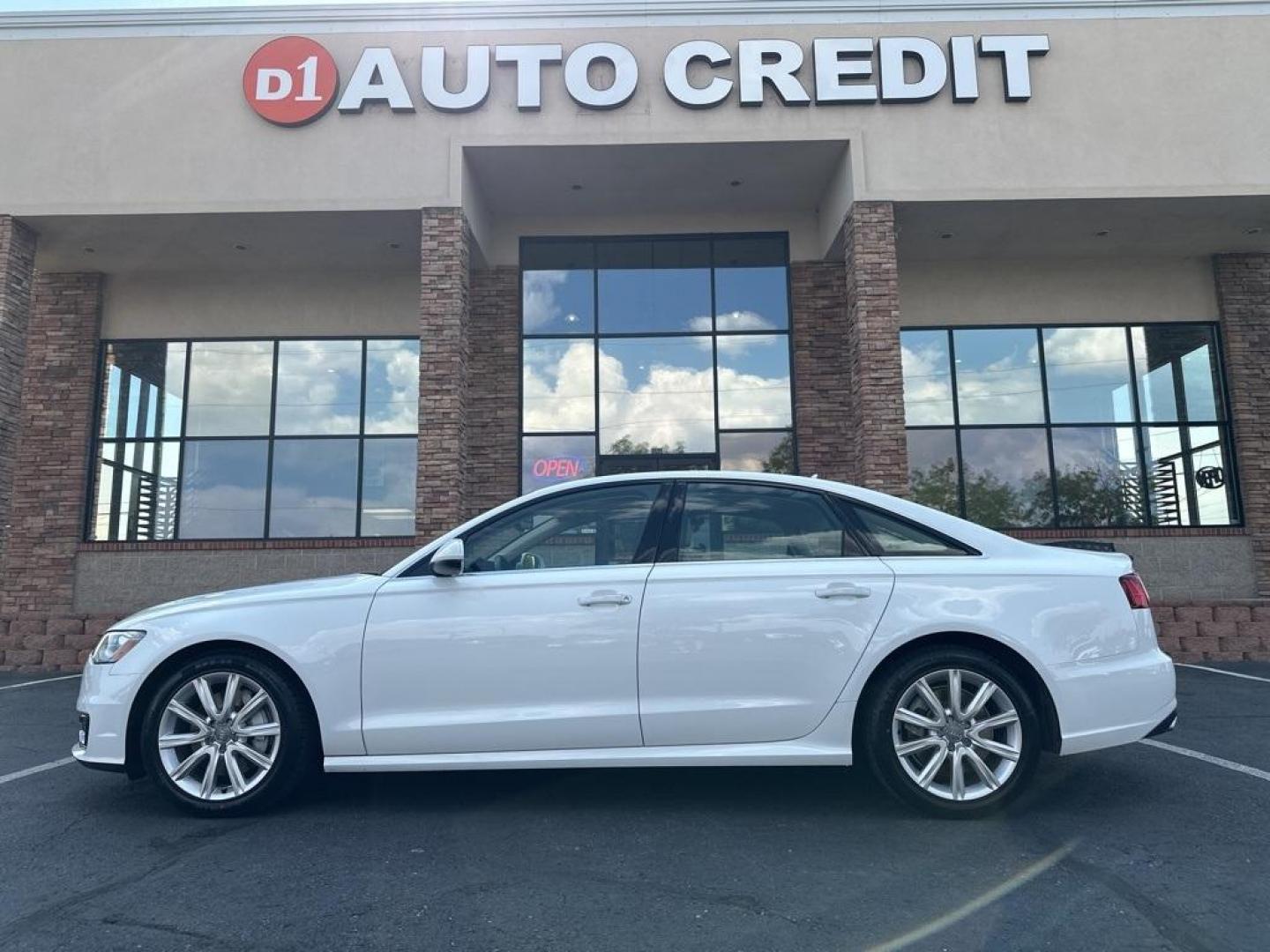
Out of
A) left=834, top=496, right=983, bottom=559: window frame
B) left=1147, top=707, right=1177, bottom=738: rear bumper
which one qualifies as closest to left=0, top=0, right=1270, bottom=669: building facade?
left=1147, top=707, right=1177, bottom=738: rear bumper

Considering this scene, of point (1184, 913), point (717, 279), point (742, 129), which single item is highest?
point (742, 129)

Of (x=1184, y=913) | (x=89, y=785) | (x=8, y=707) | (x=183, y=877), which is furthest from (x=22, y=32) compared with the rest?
(x=1184, y=913)

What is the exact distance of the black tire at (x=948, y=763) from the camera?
371 cm

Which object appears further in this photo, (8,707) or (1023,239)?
(1023,239)

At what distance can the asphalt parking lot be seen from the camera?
2746 mm

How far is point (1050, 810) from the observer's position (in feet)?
12.7

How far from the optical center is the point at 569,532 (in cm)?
417

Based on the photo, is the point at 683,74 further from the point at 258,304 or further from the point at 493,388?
the point at 258,304

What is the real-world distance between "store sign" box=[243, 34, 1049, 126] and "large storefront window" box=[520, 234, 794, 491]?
251 cm

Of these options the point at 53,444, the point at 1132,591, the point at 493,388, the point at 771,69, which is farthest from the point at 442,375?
the point at 1132,591

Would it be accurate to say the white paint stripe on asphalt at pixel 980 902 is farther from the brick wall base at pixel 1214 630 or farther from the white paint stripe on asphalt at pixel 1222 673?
the brick wall base at pixel 1214 630

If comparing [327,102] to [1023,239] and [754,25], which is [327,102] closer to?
[754,25]

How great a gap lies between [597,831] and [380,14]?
11.1 meters

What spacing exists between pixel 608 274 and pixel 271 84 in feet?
16.8
